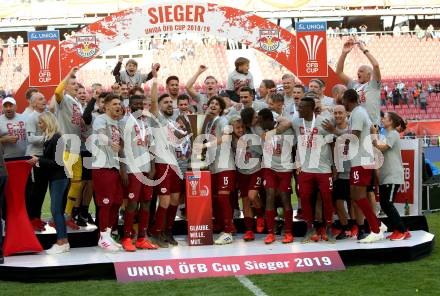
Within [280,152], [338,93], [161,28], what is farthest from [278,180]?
[161,28]

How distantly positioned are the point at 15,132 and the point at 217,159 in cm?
242

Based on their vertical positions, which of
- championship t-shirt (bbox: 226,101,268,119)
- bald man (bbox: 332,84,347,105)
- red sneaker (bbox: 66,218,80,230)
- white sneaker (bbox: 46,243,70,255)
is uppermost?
bald man (bbox: 332,84,347,105)

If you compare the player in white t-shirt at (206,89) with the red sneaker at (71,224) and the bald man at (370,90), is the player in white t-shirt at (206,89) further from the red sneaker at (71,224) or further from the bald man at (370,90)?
the red sneaker at (71,224)

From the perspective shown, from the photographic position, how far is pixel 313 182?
8594 mm

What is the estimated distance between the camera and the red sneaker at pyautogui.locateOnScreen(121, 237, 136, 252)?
831 cm

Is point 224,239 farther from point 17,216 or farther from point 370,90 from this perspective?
point 370,90

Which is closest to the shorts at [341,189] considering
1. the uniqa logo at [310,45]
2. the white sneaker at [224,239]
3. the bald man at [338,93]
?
the bald man at [338,93]

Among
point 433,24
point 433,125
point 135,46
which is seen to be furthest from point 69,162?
point 433,24

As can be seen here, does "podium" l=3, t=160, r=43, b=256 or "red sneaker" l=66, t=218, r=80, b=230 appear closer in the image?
"podium" l=3, t=160, r=43, b=256

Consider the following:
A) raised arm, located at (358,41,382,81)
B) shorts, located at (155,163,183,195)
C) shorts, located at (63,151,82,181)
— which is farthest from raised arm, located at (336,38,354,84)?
shorts, located at (63,151,82,181)

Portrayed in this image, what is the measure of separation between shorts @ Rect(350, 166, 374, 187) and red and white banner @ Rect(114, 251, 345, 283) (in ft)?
3.07

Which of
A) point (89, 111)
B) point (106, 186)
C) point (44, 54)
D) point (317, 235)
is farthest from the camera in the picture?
point (44, 54)

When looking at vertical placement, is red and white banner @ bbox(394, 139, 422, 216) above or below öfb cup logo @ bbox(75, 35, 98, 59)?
below

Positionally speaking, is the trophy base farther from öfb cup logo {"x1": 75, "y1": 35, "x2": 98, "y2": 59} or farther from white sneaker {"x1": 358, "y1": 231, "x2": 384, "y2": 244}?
öfb cup logo {"x1": 75, "y1": 35, "x2": 98, "y2": 59}
